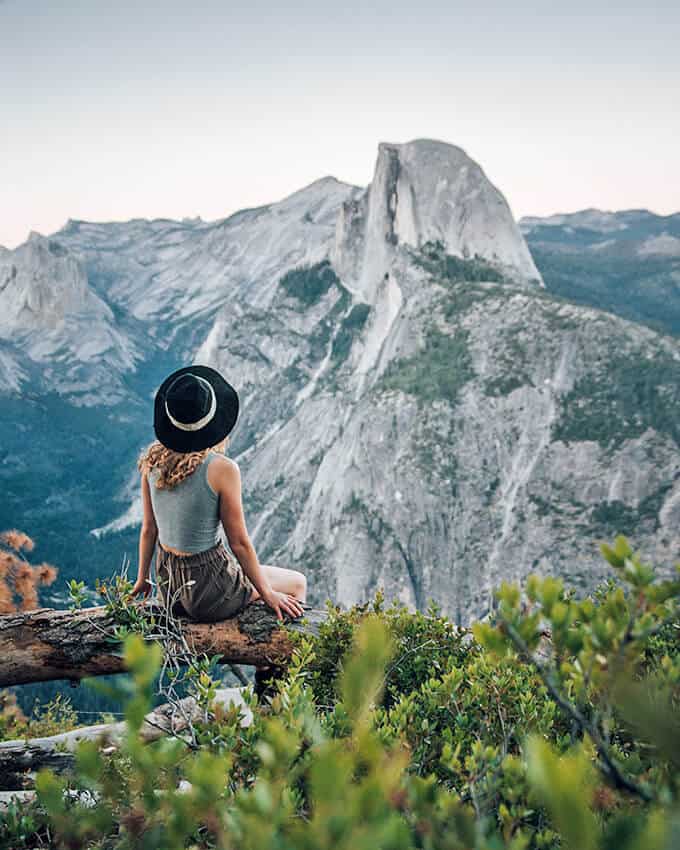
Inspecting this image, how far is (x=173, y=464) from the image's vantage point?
15.9 feet

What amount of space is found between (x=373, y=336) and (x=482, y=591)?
100ft

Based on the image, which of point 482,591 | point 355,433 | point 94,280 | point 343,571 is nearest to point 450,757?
point 482,591

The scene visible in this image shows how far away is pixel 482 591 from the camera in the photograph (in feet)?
138

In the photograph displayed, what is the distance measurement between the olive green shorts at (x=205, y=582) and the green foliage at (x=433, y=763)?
1.49m

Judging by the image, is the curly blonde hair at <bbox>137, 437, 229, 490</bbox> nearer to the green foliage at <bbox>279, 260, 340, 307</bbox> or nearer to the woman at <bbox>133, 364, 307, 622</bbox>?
the woman at <bbox>133, 364, 307, 622</bbox>

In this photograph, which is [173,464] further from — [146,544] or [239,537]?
[146,544]

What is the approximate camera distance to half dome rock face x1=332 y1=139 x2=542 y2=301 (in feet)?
202

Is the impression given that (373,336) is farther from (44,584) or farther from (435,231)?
(44,584)

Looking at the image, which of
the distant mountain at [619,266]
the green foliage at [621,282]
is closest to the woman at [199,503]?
the distant mountain at [619,266]

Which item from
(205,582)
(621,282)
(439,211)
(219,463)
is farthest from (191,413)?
(621,282)

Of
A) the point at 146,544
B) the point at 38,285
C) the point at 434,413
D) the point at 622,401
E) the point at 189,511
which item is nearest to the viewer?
the point at 189,511

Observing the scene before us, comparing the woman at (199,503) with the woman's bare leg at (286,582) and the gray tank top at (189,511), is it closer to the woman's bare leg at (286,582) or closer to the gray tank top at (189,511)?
the gray tank top at (189,511)

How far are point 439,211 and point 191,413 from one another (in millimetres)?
62480

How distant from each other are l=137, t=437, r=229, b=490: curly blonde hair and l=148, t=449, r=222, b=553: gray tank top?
0.11ft
